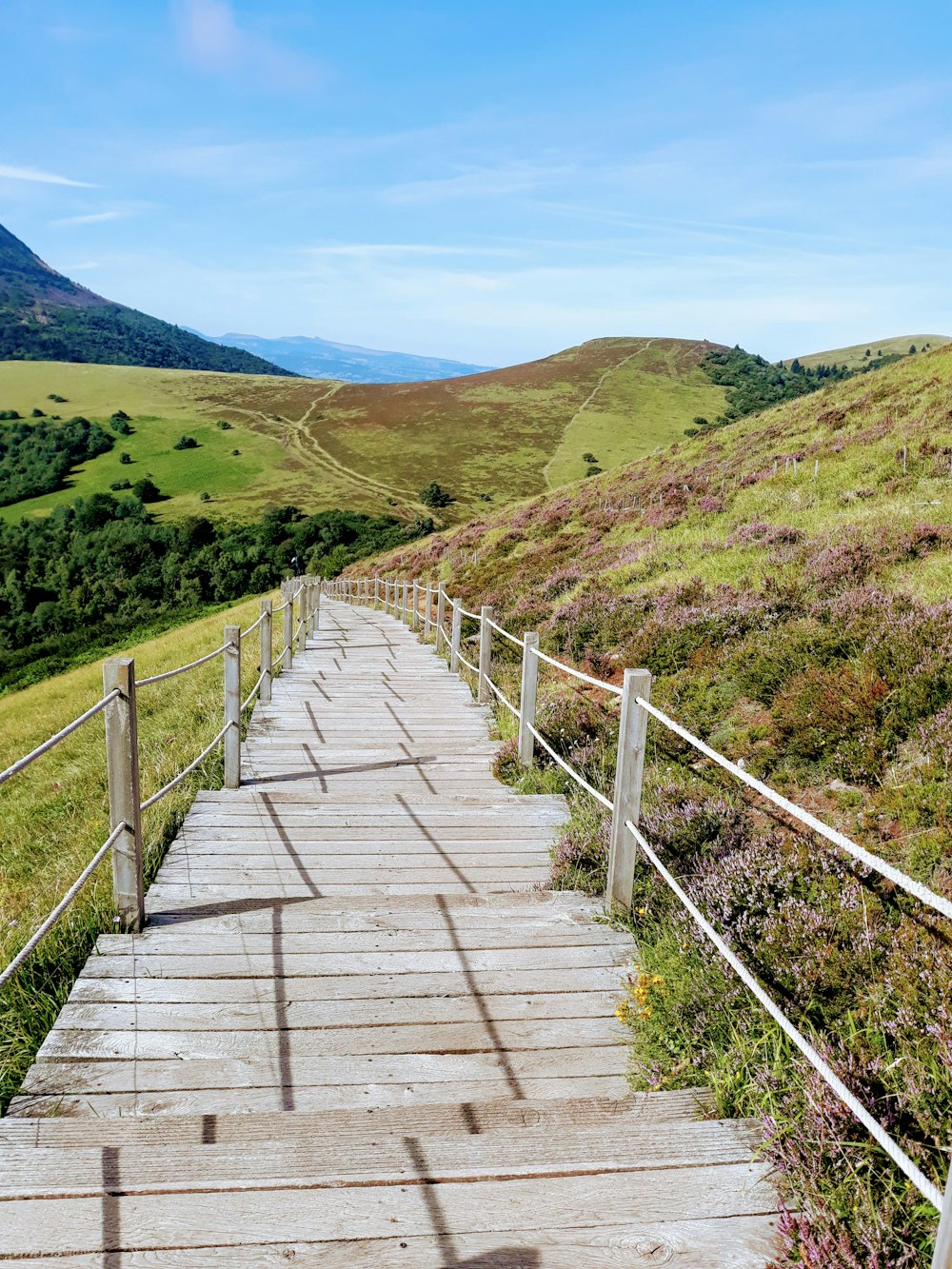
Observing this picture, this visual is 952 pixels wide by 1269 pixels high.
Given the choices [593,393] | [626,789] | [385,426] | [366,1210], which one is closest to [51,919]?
[366,1210]

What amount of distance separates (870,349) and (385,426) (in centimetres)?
13736

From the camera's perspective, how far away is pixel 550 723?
24.2ft

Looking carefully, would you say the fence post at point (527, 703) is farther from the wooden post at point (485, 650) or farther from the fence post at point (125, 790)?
the fence post at point (125, 790)

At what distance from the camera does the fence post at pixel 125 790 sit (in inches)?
148

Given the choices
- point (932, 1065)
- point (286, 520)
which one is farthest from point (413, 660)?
point (286, 520)

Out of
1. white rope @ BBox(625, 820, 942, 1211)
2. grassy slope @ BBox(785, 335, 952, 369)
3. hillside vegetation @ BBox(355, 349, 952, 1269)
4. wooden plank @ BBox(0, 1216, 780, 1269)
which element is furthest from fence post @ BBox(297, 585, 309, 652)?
grassy slope @ BBox(785, 335, 952, 369)

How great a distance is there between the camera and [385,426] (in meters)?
97.8

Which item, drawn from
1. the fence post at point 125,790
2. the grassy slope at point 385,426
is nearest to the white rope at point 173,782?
the fence post at point 125,790

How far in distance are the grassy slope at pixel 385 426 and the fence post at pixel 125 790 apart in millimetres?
67026

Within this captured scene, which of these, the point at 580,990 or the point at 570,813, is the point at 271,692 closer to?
the point at 570,813

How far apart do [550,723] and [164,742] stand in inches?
176

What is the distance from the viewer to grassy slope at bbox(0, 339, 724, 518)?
81062 millimetres

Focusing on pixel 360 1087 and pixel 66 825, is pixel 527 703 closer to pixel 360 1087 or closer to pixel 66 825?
pixel 360 1087

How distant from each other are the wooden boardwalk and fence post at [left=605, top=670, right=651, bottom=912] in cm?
25
